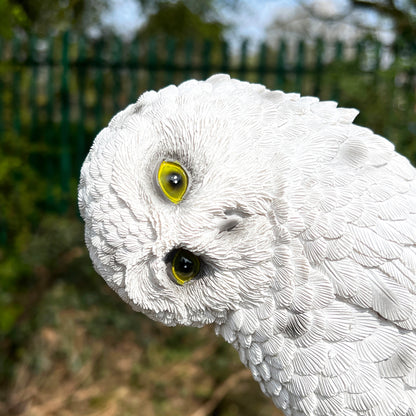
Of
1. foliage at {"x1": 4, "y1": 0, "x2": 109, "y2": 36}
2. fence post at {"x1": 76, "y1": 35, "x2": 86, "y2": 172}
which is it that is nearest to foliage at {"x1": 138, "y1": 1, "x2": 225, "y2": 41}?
foliage at {"x1": 4, "y1": 0, "x2": 109, "y2": 36}

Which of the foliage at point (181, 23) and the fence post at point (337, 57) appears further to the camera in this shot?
the foliage at point (181, 23)

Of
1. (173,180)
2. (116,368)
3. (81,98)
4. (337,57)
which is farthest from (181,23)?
(173,180)

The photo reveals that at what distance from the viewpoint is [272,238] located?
574 mm

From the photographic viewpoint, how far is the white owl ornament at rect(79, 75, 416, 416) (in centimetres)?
55

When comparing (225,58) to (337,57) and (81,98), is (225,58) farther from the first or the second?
(81,98)

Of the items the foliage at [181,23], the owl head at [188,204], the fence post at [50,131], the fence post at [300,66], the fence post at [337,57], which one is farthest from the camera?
the foliage at [181,23]

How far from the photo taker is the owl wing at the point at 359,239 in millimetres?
573

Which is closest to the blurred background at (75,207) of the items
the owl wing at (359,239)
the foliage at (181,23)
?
the foliage at (181,23)

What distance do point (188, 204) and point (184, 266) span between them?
92 mm

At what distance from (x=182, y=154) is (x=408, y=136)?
174 cm

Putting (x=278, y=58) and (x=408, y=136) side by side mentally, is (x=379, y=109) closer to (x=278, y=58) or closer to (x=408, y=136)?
(x=408, y=136)

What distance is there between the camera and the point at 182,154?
1.83ft

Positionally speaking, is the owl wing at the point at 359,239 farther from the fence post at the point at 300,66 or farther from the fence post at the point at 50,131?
the fence post at the point at 50,131

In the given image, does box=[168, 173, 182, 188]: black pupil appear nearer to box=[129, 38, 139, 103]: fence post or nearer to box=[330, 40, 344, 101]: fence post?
box=[330, 40, 344, 101]: fence post
